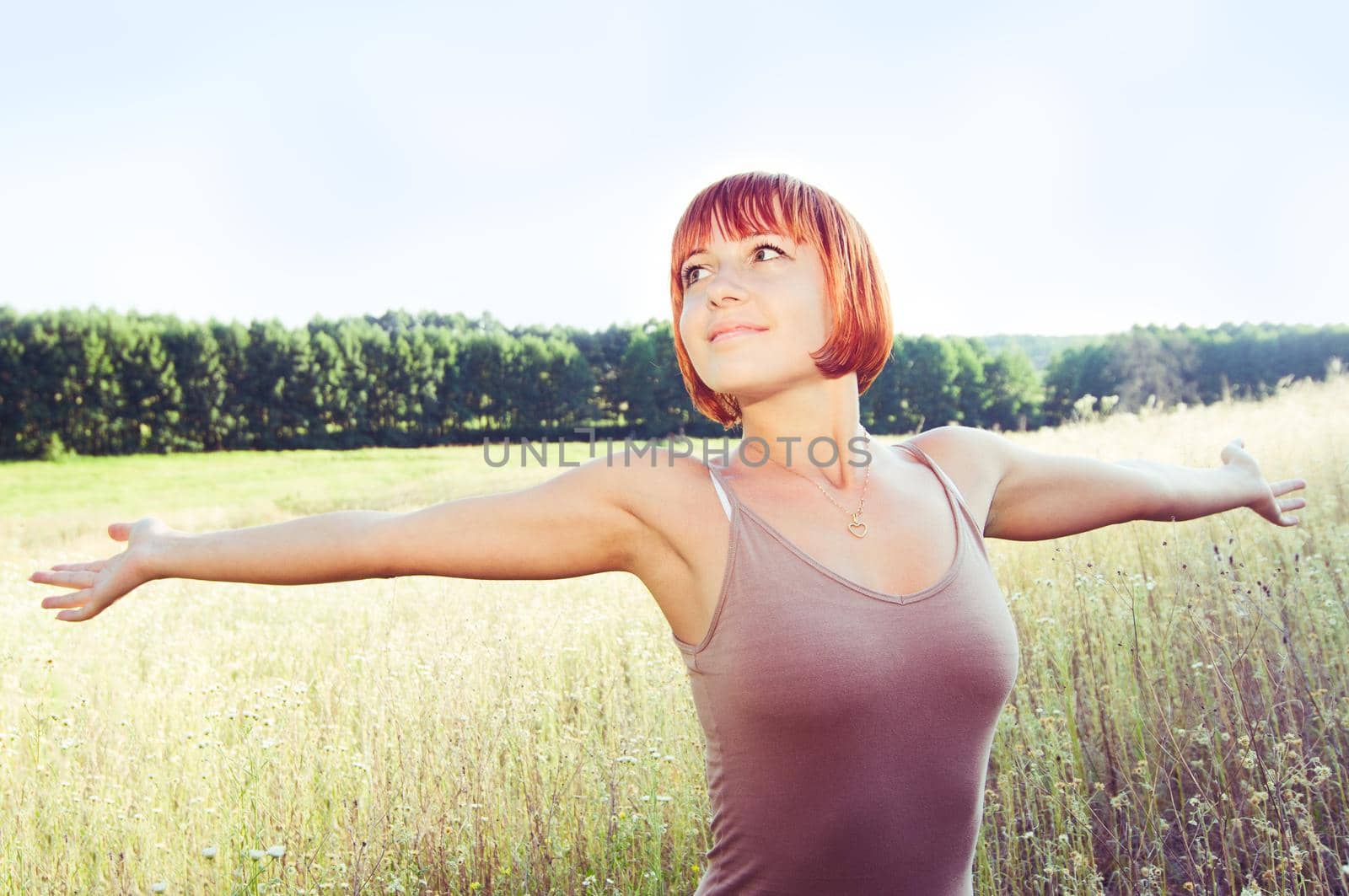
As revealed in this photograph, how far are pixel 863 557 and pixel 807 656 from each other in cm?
→ 23

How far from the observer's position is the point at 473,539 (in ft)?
4.66

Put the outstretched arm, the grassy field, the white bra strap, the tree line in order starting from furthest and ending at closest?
1. the tree line
2. the grassy field
3. the outstretched arm
4. the white bra strap

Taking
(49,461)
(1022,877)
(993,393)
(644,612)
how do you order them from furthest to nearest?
(993,393)
(49,461)
(644,612)
(1022,877)

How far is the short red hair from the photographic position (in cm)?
147

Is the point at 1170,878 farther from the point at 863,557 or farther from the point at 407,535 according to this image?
the point at 407,535

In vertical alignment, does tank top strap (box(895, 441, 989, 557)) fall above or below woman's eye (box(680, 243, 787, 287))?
below

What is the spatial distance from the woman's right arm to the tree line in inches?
1311

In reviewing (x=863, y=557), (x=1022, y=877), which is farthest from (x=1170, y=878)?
(x=863, y=557)

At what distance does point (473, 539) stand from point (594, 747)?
233cm

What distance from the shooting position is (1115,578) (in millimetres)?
4195

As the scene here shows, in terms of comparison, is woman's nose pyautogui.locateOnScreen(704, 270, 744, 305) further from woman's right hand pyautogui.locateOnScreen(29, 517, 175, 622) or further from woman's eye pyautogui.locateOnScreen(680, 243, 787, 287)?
woman's right hand pyautogui.locateOnScreen(29, 517, 175, 622)

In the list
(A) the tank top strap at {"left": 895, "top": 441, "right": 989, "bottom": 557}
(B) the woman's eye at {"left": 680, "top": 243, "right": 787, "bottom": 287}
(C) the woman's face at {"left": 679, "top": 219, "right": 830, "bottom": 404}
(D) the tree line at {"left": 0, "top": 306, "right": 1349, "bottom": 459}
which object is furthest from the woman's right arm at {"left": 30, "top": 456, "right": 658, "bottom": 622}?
(D) the tree line at {"left": 0, "top": 306, "right": 1349, "bottom": 459}

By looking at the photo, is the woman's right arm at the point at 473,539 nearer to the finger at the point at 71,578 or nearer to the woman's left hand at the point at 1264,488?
the finger at the point at 71,578

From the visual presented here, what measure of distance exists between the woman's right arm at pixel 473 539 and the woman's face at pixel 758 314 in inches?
8.9
